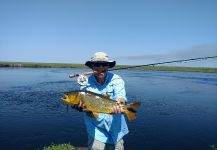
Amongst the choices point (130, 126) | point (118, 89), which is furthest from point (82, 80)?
point (130, 126)

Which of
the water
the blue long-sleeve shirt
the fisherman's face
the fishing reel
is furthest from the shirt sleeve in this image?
the water

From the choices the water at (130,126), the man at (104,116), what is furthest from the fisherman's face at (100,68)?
the water at (130,126)

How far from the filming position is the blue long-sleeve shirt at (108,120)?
6105mm

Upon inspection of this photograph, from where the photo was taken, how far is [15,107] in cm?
2611

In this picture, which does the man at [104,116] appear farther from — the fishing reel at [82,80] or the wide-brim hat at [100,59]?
the fishing reel at [82,80]

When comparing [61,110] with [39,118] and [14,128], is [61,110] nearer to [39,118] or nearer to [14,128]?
[39,118]

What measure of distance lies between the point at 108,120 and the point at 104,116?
113 millimetres

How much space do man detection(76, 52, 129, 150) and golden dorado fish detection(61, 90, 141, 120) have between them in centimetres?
12

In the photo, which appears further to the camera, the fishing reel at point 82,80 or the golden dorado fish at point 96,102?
the fishing reel at point 82,80

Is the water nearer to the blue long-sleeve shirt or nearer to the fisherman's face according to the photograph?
the blue long-sleeve shirt

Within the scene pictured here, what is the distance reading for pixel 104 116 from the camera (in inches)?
241

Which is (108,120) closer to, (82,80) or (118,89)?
(118,89)

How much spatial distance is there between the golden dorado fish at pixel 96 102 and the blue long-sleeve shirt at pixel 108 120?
283mm

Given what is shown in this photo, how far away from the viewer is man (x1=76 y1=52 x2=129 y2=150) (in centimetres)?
609
